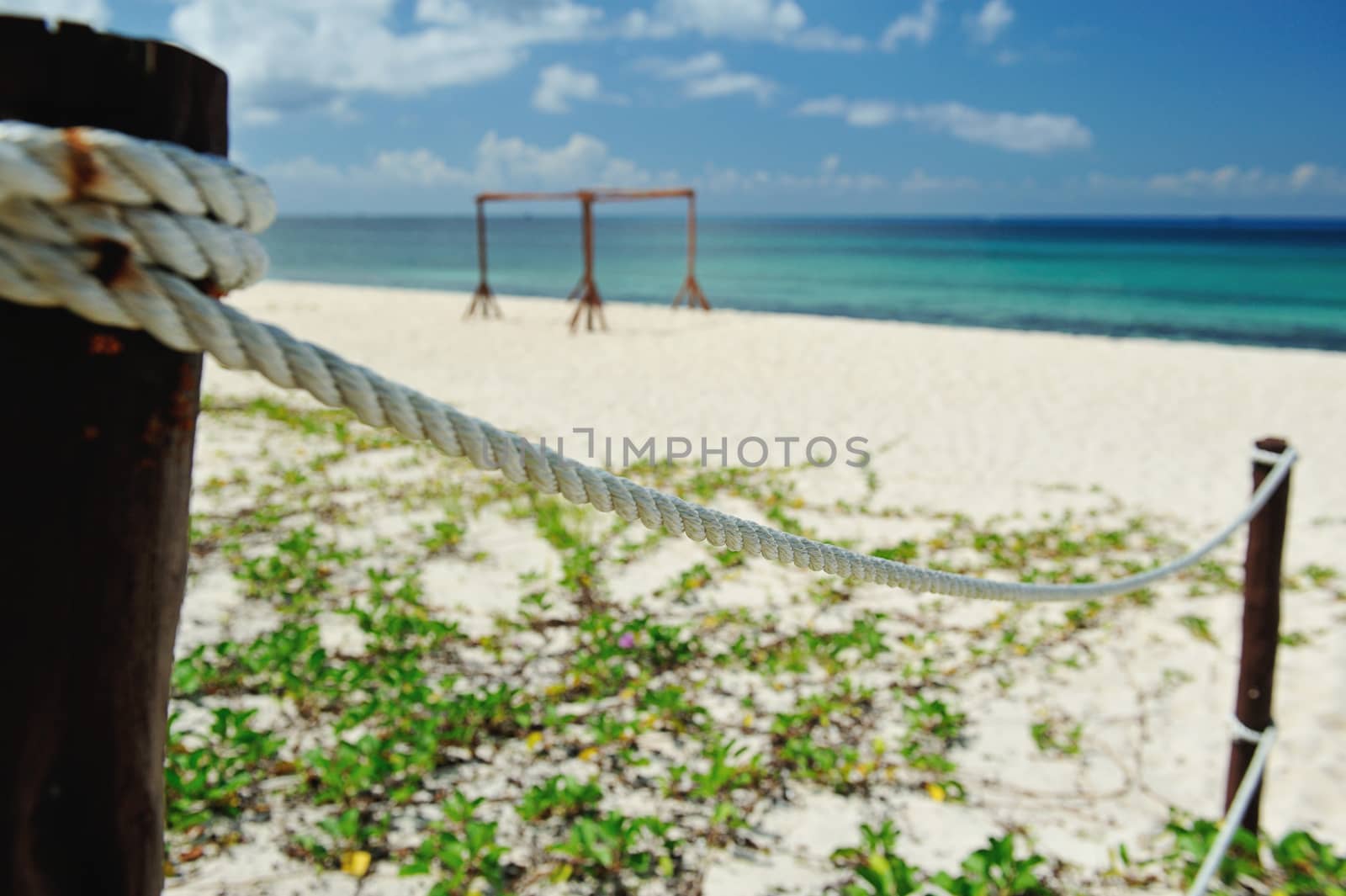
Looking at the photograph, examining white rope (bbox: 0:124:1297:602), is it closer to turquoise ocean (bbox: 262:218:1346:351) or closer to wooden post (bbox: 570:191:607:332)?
wooden post (bbox: 570:191:607:332)

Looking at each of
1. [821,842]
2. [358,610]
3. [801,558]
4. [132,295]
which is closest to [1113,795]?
[821,842]

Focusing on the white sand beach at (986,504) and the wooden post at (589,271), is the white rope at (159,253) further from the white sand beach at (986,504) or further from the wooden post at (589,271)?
the wooden post at (589,271)

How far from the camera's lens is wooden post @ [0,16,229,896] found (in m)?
0.71

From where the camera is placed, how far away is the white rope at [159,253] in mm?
668

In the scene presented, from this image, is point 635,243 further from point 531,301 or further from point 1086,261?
point 531,301

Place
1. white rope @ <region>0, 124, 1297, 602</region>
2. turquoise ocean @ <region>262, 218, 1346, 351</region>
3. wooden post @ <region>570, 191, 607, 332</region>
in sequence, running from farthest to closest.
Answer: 1. turquoise ocean @ <region>262, 218, 1346, 351</region>
2. wooden post @ <region>570, 191, 607, 332</region>
3. white rope @ <region>0, 124, 1297, 602</region>

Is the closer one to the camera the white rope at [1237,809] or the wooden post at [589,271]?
the white rope at [1237,809]

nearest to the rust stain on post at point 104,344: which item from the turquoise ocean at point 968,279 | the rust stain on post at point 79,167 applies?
the rust stain on post at point 79,167

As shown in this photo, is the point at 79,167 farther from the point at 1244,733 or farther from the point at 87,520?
the point at 1244,733

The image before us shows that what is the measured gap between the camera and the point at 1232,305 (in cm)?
2411

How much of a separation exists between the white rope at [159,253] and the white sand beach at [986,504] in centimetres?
171

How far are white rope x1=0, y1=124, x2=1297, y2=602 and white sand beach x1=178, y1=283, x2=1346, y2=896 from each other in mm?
1715

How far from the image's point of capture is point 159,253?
0.73 metres

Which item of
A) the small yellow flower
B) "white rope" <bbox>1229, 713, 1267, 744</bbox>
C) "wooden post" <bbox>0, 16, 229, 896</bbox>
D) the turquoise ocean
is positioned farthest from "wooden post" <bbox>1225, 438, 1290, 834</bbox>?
the turquoise ocean
